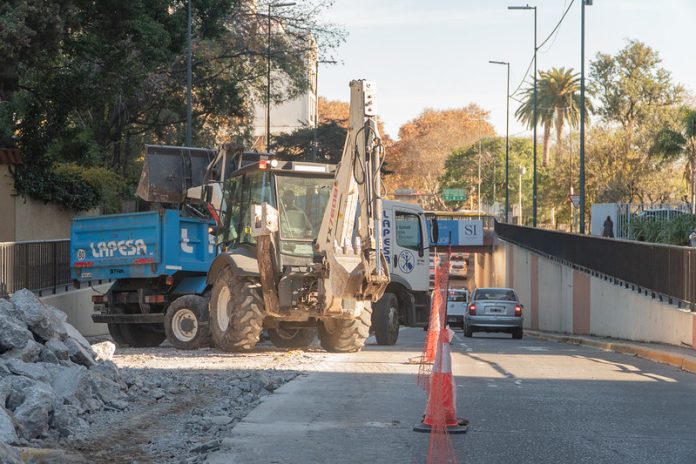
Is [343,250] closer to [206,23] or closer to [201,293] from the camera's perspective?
[201,293]

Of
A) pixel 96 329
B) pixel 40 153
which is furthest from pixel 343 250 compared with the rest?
pixel 40 153

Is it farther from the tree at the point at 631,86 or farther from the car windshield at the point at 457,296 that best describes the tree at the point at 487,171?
the car windshield at the point at 457,296

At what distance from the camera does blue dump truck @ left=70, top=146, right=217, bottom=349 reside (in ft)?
72.6

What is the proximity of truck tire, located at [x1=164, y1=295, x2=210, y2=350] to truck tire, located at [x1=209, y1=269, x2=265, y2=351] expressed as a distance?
142cm

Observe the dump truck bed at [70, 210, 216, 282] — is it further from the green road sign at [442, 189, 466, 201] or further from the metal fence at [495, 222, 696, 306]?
the green road sign at [442, 189, 466, 201]

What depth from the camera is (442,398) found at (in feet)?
34.1

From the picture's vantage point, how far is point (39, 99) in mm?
30812

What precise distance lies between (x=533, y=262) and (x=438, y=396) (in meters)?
43.2

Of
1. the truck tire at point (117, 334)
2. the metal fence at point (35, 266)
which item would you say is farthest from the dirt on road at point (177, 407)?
the metal fence at point (35, 266)

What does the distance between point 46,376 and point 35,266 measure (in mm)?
14723

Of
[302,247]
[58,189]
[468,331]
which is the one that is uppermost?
[58,189]

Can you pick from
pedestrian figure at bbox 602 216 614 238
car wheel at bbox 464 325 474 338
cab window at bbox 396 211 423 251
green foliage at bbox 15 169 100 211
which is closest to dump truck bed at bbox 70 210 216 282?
cab window at bbox 396 211 423 251

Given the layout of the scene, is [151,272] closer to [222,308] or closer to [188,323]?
[188,323]

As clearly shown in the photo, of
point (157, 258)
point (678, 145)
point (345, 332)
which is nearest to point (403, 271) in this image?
point (345, 332)
